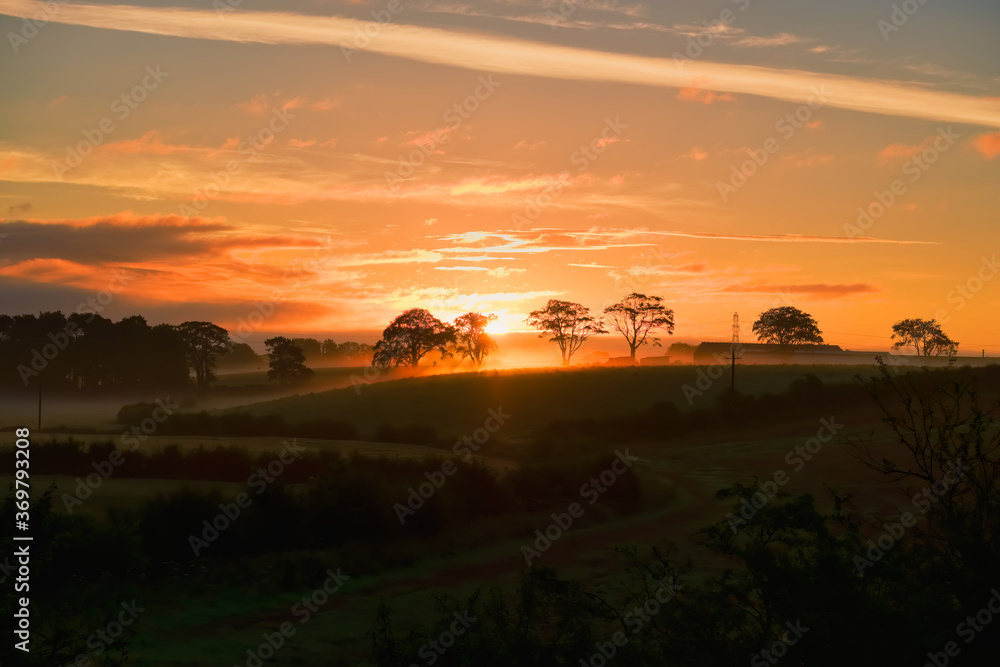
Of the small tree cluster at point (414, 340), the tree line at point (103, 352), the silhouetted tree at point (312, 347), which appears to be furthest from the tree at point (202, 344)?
the silhouetted tree at point (312, 347)

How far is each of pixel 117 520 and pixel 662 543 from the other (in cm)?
1398

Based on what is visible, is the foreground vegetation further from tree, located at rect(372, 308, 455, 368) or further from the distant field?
tree, located at rect(372, 308, 455, 368)

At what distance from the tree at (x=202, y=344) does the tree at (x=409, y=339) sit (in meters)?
20.9

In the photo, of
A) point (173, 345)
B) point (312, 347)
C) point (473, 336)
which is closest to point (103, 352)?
point (173, 345)

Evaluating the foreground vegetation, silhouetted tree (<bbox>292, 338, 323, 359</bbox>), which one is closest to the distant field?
the foreground vegetation

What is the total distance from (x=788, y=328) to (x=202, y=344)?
3016 inches

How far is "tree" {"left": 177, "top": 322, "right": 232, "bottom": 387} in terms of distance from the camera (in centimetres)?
10194

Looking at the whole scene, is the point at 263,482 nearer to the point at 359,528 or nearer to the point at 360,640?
the point at 359,528

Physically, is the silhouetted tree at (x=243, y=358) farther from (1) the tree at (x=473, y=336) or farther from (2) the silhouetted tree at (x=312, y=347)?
(1) the tree at (x=473, y=336)

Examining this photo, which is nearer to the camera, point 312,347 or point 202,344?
point 202,344

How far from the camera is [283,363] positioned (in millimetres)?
107688

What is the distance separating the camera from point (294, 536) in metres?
22.4

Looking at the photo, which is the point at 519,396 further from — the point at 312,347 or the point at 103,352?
the point at 312,347

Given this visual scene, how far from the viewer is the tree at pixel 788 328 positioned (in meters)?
114
